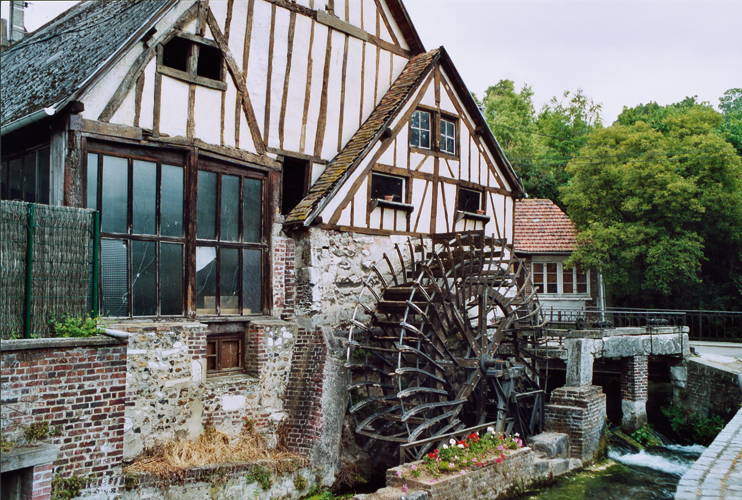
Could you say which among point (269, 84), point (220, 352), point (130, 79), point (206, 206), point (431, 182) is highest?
point (269, 84)

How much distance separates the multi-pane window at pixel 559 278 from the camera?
21383 mm

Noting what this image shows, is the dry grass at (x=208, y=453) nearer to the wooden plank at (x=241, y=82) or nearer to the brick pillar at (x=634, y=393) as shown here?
the wooden plank at (x=241, y=82)

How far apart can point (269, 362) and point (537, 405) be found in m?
5.54

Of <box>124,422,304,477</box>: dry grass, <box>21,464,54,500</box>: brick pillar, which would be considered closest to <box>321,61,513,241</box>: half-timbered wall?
<box>124,422,304,477</box>: dry grass

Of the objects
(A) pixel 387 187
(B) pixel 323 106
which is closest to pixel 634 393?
(A) pixel 387 187

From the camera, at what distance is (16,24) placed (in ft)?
48.6

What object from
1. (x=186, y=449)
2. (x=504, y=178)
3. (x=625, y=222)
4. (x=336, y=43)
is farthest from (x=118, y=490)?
(x=625, y=222)

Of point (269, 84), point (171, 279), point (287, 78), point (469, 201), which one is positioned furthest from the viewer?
point (469, 201)

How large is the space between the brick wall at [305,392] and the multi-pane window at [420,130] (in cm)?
430

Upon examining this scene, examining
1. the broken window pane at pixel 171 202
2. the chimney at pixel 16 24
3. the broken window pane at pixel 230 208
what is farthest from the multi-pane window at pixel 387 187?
the chimney at pixel 16 24

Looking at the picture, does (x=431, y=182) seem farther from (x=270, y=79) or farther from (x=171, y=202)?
(x=171, y=202)

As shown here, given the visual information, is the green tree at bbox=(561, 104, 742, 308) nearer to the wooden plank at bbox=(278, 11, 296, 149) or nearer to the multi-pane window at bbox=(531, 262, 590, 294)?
the multi-pane window at bbox=(531, 262, 590, 294)

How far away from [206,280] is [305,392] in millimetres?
2268

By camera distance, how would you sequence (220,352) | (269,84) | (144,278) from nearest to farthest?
1. (144,278)
2. (220,352)
3. (269,84)
